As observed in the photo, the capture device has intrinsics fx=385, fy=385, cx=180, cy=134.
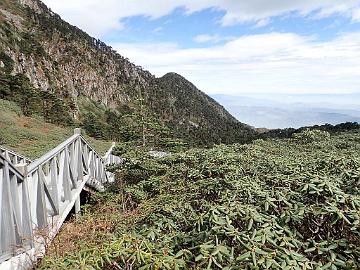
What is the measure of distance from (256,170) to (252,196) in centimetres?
264

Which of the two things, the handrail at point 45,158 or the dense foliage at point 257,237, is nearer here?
the dense foliage at point 257,237

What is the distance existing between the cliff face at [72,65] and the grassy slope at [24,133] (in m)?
21.2

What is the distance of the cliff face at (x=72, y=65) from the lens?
61.7 m

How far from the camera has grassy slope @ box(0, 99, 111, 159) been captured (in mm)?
23931

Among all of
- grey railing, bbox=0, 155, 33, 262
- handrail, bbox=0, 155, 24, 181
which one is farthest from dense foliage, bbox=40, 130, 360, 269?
handrail, bbox=0, 155, 24, 181

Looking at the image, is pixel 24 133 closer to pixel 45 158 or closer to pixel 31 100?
pixel 31 100

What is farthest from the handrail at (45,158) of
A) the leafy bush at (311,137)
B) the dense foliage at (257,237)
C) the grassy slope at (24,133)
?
the leafy bush at (311,137)

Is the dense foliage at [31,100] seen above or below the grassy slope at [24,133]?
above

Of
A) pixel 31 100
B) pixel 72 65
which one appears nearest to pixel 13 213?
pixel 31 100

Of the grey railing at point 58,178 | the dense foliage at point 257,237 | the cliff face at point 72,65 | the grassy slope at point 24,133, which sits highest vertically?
the cliff face at point 72,65

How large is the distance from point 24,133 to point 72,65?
53.5 m

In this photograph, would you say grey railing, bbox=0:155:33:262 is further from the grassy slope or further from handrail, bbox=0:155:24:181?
the grassy slope

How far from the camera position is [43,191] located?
5.98 m

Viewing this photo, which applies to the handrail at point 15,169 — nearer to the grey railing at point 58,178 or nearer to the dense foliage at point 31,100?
the grey railing at point 58,178
